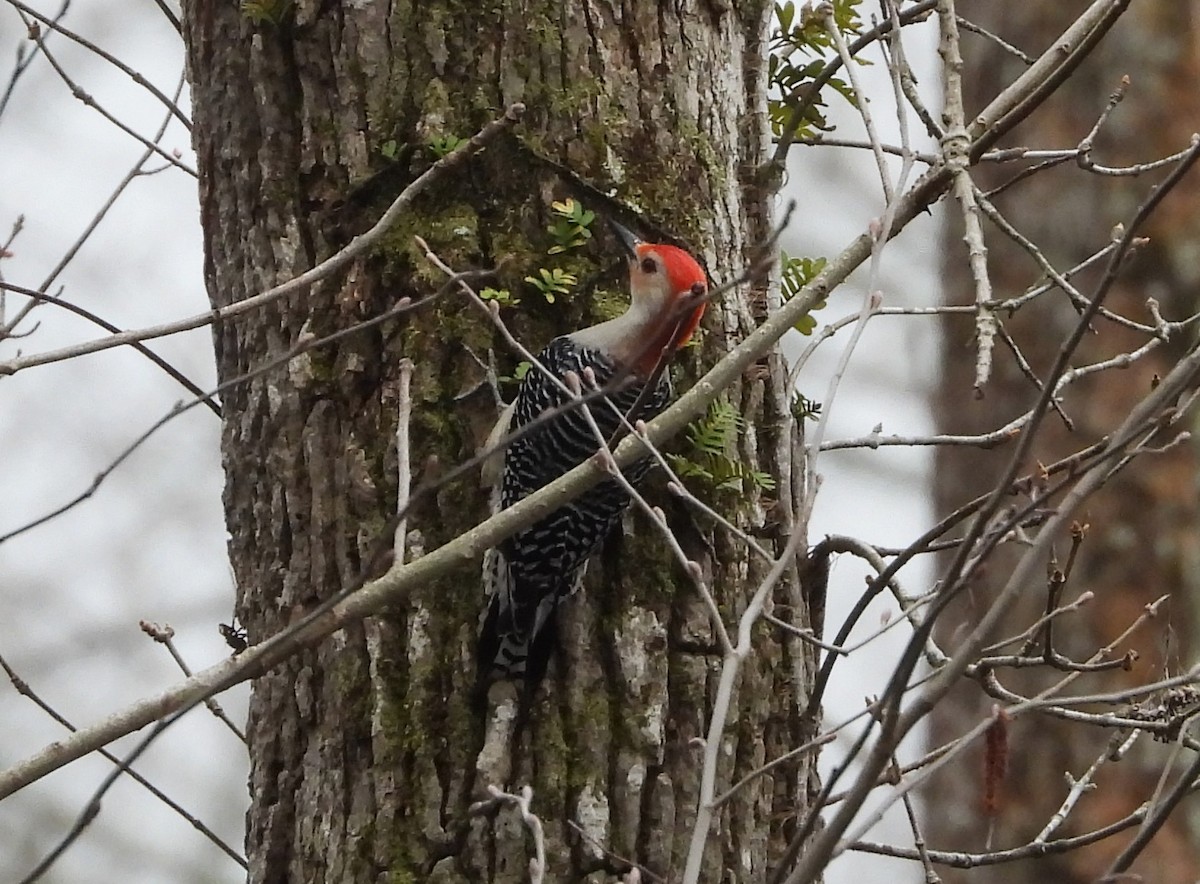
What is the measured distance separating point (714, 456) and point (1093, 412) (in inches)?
108

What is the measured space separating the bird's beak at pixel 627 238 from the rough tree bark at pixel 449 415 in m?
0.05

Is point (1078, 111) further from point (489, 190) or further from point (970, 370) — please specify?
point (489, 190)

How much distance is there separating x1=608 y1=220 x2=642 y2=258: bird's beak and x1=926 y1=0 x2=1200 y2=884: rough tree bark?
7.44 feet

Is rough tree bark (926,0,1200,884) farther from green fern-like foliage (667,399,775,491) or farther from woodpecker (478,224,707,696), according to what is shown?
green fern-like foliage (667,399,775,491)

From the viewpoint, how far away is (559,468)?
3.43 meters

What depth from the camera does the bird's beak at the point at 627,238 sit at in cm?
294

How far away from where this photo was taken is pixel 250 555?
9.75ft

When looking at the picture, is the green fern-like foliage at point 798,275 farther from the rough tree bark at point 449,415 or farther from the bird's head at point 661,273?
the bird's head at point 661,273

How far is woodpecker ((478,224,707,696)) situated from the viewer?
8.77 feet

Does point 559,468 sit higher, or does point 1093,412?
point 1093,412

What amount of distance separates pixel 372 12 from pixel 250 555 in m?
1.20

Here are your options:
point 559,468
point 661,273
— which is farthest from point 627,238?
point 559,468

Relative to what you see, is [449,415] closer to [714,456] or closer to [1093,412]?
[714,456]

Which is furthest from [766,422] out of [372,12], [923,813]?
[923,813]
